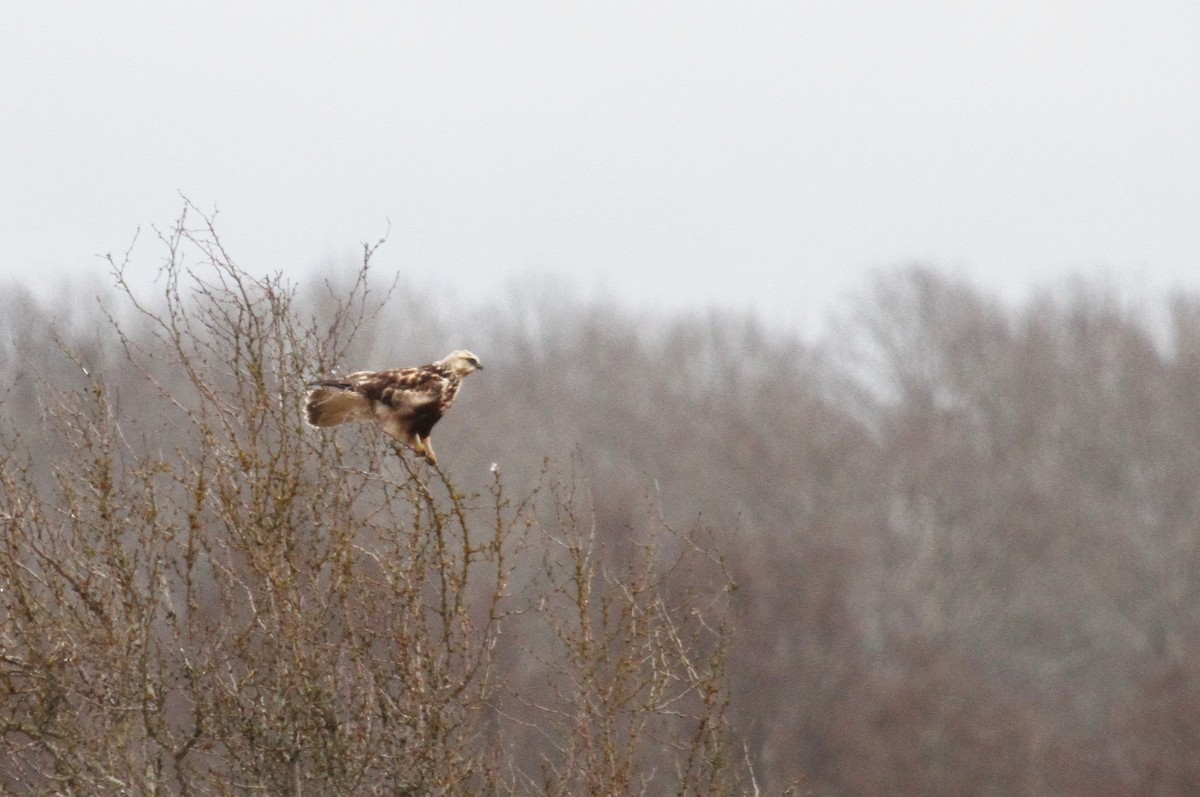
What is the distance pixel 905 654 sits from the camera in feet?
125

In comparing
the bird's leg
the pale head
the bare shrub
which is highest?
the pale head

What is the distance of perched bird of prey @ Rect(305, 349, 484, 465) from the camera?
27.7 ft

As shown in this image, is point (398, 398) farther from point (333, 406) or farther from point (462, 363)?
point (462, 363)

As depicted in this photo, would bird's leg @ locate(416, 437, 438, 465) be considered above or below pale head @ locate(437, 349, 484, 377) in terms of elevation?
below

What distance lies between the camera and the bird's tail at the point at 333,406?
8.41m

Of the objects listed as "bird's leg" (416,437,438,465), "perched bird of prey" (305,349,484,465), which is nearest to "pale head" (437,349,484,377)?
"perched bird of prey" (305,349,484,465)

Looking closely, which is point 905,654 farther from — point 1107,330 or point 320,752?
point 320,752

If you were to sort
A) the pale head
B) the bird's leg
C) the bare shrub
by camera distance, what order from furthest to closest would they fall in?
1. the pale head
2. the bird's leg
3. the bare shrub

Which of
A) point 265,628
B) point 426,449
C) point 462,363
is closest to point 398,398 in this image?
point 426,449

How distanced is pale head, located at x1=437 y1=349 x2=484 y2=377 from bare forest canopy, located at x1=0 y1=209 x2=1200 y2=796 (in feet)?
2.10

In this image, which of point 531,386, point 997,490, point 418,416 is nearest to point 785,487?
point 997,490

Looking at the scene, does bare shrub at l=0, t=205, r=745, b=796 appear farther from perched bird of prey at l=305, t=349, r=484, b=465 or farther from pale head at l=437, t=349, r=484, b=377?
pale head at l=437, t=349, r=484, b=377

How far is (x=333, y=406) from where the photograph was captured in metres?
8.47

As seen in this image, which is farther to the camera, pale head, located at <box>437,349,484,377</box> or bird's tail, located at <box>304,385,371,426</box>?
pale head, located at <box>437,349,484,377</box>
